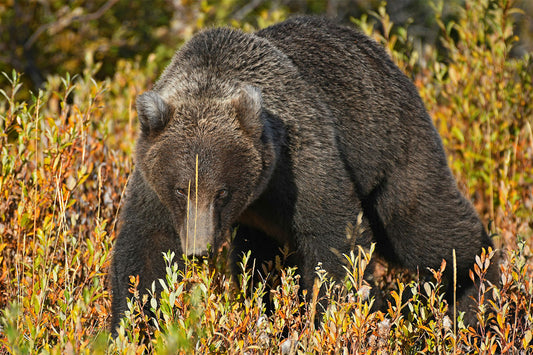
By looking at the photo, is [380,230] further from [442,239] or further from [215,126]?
[215,126]

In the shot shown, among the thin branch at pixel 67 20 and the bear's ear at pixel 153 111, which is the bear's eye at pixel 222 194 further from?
the thin branch at pixel 67 20

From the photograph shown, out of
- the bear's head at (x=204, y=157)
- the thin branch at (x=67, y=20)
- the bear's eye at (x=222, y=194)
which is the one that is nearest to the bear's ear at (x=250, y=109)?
the bear's head at (x=204, y=157)

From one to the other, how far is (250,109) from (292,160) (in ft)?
1.36

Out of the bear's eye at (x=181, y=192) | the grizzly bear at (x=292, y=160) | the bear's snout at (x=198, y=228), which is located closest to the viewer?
the bear's snout at (x=198, y=228)

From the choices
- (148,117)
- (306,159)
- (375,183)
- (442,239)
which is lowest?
(442,239)

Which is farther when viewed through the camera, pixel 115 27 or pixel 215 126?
pixel 115 27

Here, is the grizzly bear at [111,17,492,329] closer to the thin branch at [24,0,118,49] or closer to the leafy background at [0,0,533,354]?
the leafy background at [0,0,533,354]

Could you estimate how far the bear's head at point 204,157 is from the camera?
3.70 m

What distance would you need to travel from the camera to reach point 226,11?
10.5 metres

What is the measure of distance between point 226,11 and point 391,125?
6.32 meters

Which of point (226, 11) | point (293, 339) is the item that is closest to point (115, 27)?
point (226, 11)

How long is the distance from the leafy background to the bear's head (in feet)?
0.95

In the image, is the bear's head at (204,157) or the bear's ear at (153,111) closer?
the bear's head at (204,157)

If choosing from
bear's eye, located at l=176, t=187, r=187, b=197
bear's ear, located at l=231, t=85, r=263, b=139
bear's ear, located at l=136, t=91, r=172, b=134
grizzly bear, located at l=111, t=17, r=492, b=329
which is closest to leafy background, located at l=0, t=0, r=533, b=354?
grizzly bear, located at l=111, t=17, r=492, b=329
